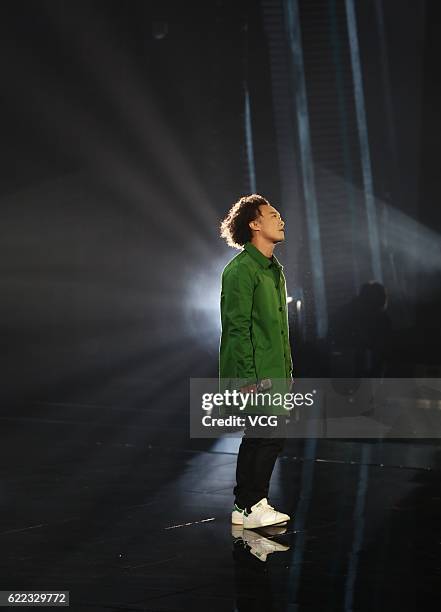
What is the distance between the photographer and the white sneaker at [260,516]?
6.46 metres

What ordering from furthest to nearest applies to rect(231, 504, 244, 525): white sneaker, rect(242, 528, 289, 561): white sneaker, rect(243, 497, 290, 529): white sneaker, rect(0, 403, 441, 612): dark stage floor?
rect(231, 504, 244, 525): white sneaker, rect(243, 497, 290, 529): white sneaker, rect(242, 528, 289, 561): white sneaker, rect(0, 403, 441, 612): dark stage floor

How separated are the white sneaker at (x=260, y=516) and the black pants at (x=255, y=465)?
31 mm

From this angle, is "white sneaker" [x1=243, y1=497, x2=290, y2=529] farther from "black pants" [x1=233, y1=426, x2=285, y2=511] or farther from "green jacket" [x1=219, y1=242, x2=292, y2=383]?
"green jacket" [x1=219, y1=242, x2=292, y2=383]

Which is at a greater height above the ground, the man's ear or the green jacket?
the man's ear

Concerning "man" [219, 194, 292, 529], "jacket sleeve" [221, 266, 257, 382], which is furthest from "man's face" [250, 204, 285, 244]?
"jacket sleeve" [221, 266, 257, 382]

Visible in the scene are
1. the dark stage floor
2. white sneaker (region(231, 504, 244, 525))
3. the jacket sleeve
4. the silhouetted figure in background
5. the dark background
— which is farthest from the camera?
the dark background

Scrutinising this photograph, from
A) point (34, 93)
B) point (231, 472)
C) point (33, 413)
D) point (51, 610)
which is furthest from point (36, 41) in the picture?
point (51, 610)

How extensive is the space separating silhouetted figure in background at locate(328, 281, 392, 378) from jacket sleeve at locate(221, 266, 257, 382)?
297 inches

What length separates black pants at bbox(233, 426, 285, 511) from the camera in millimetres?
6473

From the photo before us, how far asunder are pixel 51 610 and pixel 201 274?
1186cm

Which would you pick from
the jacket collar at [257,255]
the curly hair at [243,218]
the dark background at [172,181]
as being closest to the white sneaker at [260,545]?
the jacket collar at [257,255]

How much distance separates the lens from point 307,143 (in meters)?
18.1

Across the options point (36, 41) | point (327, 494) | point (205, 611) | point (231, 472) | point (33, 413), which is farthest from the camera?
point (36, 41)

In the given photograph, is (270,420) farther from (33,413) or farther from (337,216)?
(337,216)
